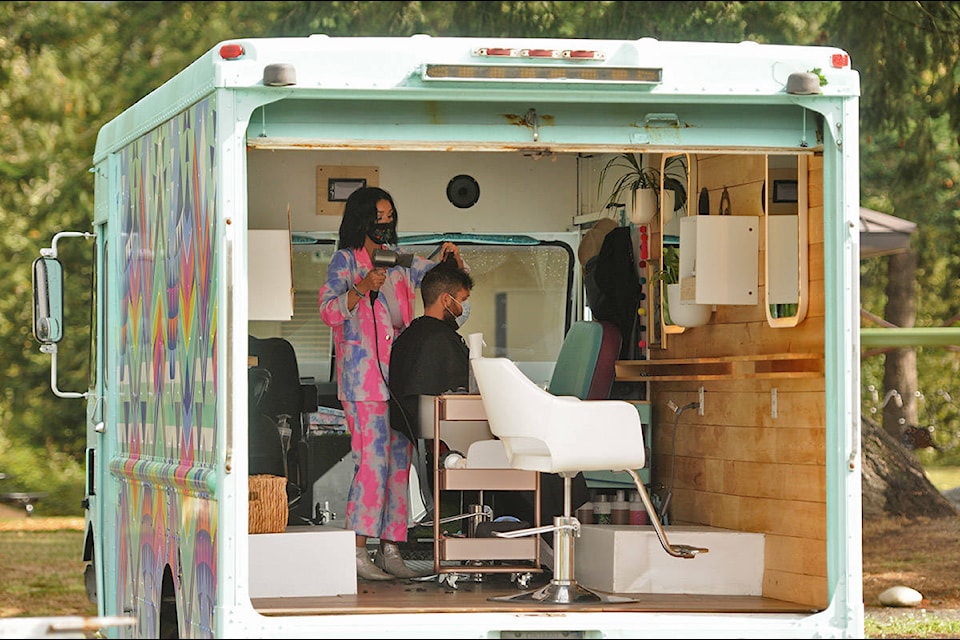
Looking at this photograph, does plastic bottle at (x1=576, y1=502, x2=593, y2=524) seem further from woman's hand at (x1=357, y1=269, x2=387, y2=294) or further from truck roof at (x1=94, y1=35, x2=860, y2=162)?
truck roof at (x1=94, y1=35, x2=860, y2=162)

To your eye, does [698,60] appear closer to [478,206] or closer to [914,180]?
[478,206]

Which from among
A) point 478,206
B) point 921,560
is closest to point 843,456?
point 478,206

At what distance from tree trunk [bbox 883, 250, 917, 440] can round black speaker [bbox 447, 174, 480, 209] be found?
25.3 ft

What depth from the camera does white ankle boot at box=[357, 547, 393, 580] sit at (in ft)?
23.2

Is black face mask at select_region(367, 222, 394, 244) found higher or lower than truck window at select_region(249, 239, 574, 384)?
higher

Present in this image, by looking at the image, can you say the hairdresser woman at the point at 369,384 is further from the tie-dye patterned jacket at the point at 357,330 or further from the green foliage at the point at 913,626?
the green foliage at the point at 913,626

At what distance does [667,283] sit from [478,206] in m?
1.65

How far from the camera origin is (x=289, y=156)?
29.0 ft

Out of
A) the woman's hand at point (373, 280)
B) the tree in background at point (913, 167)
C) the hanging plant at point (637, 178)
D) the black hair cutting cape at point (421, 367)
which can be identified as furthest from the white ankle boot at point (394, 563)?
the tree in background at point (913, 167)

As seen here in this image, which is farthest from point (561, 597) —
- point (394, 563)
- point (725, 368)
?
point (725, 368)

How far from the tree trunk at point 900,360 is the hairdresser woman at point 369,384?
354 inches

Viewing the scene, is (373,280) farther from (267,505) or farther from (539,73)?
(539,73)

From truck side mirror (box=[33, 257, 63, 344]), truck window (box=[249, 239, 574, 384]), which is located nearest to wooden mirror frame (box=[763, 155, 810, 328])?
truck window (box=[249, 239, 574, 384])

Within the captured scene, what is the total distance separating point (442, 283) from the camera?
7.99m
